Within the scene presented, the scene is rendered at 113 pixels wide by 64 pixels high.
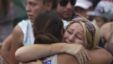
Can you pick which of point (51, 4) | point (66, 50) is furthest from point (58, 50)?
point (51, 4)

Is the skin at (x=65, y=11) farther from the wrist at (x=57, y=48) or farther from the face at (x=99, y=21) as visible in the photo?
the wrist at (x=57, y=48)

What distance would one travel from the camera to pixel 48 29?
3312 millimetres

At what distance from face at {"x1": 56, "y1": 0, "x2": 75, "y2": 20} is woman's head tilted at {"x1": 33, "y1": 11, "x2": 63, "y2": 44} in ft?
3.91

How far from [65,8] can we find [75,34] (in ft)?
3.51

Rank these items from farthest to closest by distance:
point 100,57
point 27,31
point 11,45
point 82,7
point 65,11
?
1. point 82,7
2. point 65,11
3. point 11,45
4. point 27,31
5. point 100,57

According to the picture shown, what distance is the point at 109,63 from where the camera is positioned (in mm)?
3670

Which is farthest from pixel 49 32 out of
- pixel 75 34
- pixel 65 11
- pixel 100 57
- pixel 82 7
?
pixel 82 7

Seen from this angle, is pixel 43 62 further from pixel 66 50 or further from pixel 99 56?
pixel 99 56

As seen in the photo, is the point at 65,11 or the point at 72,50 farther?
the point at 65,11

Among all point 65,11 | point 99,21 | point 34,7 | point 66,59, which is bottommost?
point 99,21

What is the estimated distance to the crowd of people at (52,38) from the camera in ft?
10.7

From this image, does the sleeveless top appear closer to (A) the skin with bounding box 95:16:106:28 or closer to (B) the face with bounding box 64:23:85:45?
(B) the face with bounding box 64:23:85:45

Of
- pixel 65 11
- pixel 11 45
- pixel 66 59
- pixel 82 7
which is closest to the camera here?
pixel 66 59

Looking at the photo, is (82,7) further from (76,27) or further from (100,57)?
(100,57)
